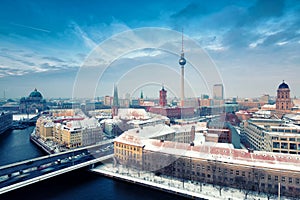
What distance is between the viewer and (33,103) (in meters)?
37.0

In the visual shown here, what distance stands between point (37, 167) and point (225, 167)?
6.27 meters

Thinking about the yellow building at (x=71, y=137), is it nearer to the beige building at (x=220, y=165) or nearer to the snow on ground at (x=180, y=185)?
the snow on ground at (x=180, y=185)

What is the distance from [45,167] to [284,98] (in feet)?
62.6

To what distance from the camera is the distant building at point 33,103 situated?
3569 cm

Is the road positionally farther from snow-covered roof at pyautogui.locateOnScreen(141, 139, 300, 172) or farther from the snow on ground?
snow-covered roof at pyautogui.locateOnScreen(141, 139, 300, 172)

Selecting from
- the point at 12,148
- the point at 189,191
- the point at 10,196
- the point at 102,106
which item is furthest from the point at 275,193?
the point at 102,106

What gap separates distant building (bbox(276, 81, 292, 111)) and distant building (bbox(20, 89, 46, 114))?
35.5 meters

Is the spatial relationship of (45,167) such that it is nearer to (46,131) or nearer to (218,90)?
(46,131)

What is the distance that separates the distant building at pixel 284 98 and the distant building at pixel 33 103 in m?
35.5

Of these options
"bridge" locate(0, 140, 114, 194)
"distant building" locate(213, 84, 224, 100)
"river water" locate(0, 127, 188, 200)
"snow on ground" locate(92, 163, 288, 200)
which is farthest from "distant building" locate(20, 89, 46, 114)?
"snow on ground" locate(92, 163, 288, 200)

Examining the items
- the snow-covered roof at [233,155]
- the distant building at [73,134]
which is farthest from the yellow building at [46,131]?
the snow-covered roof at [233,155]

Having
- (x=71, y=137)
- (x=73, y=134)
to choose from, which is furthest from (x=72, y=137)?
(x=73, y=134)

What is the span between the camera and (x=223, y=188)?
235 inches

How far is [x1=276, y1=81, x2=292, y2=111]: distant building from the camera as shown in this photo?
17.6 m
